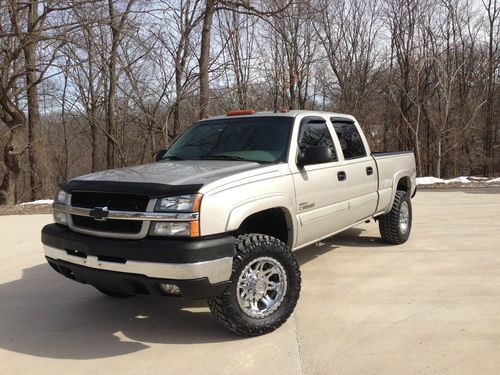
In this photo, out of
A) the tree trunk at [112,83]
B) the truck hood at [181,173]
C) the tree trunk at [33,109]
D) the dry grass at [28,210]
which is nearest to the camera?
the truck hood at [181,173]

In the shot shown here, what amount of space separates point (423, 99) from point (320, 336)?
26846 mm

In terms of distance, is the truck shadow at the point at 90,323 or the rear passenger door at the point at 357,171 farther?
the rear passenger door at the point at 357,171

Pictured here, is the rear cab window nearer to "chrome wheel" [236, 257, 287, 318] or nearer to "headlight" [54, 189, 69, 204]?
"chrome wheel" [236, 257, 287, 318]

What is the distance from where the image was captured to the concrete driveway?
10.4 ft

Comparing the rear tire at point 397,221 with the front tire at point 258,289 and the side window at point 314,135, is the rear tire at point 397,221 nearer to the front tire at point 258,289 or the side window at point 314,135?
the side window at point 314,135

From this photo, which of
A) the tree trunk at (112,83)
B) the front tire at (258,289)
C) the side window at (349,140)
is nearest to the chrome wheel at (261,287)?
the front tire at (258,289)

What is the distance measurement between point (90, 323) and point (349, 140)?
361 centimetres

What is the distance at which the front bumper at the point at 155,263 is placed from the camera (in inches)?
123

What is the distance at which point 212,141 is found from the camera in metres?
4.82

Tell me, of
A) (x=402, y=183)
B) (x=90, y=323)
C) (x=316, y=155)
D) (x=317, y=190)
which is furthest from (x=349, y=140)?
(x=90, y=323)

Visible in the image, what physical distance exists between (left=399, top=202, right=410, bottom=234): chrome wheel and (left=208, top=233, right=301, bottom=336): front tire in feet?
10.6

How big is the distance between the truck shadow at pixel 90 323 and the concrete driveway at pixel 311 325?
1cm

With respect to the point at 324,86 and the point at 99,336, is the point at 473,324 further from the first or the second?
the point at 324,86

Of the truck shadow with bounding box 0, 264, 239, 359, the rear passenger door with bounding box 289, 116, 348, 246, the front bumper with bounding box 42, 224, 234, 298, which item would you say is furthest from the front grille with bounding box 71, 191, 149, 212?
the rear passenger door with bounding box 289, 116, 348, 246
